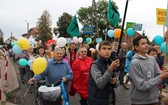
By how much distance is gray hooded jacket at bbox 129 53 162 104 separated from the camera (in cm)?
333

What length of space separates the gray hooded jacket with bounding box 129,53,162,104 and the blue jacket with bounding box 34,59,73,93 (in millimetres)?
1738

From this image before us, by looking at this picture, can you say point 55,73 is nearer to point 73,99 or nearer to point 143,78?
point 143,78

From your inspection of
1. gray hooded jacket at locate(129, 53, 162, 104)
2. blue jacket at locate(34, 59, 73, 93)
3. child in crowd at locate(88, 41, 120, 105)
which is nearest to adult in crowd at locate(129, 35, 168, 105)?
gray hooded jacket at locate(129, 53, 162, 104)

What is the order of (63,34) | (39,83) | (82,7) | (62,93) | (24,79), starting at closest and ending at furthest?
(62,93) → (39,83) → (24,79) → (63,34) → (82,7)

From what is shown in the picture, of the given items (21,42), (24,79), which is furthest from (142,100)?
(24,79)

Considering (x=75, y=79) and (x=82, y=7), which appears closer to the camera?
(x=75, y=79)

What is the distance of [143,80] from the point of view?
334 centimetres

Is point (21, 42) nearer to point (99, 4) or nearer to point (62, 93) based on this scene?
point (62, 93)

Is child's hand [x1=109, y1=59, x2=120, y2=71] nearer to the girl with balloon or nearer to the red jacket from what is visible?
the red jacket

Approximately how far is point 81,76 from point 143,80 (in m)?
2.14

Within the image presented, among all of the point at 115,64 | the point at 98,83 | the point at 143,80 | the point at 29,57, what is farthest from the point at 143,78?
the point at 29,57

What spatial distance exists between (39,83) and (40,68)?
0.46 meters

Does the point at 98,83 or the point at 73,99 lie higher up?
the point at 98,83

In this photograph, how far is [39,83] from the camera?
15.1 ft
